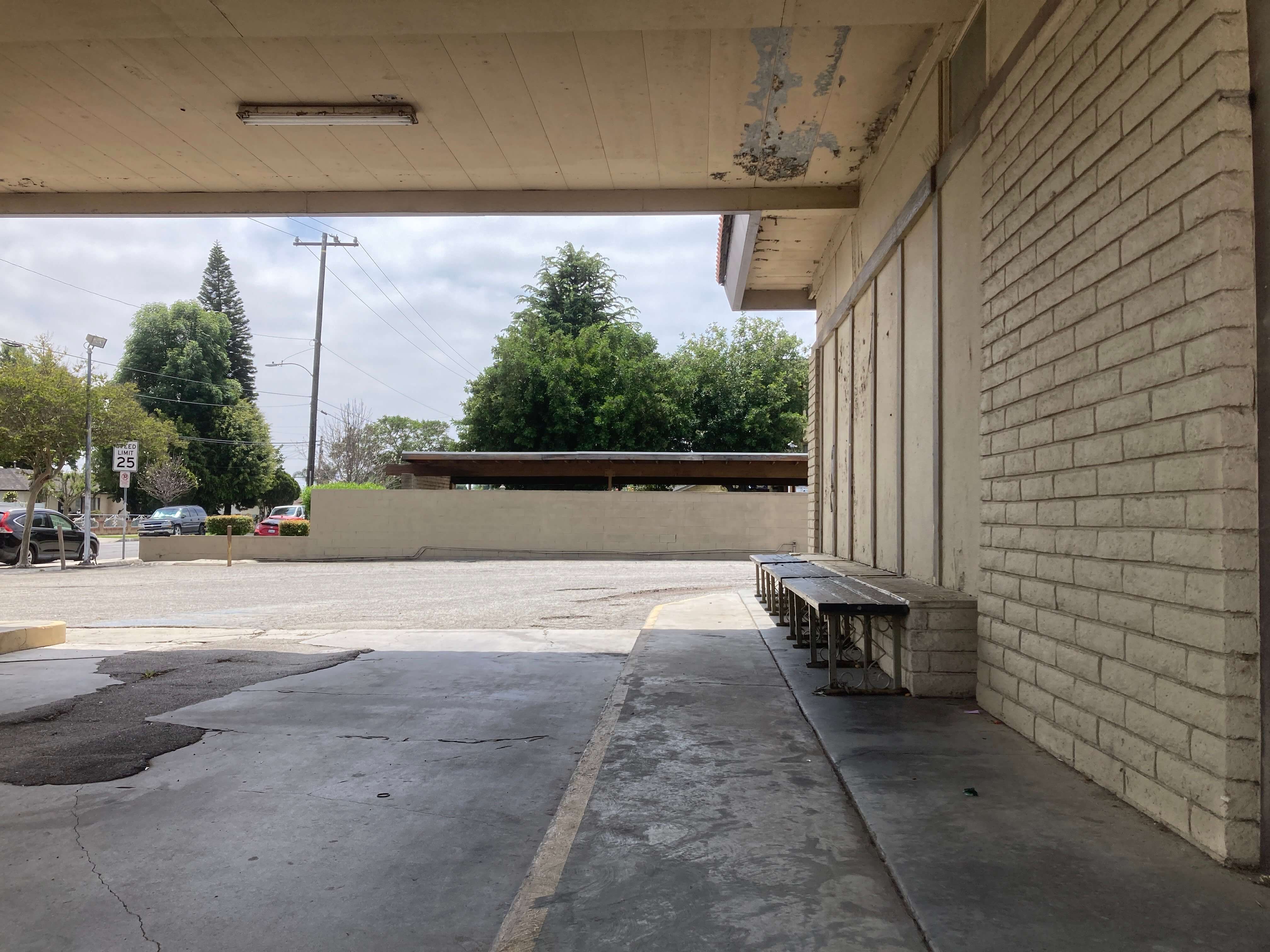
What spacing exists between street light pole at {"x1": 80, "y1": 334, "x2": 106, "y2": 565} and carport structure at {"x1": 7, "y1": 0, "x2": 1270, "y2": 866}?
14676mm

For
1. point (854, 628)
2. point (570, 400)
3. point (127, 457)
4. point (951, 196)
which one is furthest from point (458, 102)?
point (570, 400)

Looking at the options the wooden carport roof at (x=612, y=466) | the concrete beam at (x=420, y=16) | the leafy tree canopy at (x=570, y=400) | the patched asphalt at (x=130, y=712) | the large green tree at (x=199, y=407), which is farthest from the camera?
the large green tree at (x=199, y=407)

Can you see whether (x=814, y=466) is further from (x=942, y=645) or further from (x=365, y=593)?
(x=365, y=593)

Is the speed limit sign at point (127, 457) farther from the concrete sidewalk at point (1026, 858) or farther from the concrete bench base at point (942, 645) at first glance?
the concrete sidewalk at point (1026, 858)

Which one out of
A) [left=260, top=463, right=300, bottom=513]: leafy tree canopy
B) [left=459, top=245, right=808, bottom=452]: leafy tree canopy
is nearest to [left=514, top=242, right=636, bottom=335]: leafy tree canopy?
[left=459, top=245, right=808, bottom=452]: leafy tree canopy

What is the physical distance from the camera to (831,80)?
21.6ft

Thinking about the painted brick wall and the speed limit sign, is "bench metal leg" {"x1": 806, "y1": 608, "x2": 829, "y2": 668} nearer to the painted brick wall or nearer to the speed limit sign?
the painted brick wall

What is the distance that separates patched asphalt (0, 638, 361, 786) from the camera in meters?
4.18

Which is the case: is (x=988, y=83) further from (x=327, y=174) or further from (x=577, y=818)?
(x=327, y=174)

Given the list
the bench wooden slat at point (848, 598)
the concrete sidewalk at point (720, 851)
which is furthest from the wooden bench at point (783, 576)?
the concrete sidewalk at point (720, 851)

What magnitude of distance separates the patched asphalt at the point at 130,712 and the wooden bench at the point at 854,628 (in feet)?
12.6

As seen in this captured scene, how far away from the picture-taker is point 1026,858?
2793mm

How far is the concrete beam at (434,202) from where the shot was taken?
29.0 feet

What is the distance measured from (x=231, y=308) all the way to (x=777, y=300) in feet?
184
